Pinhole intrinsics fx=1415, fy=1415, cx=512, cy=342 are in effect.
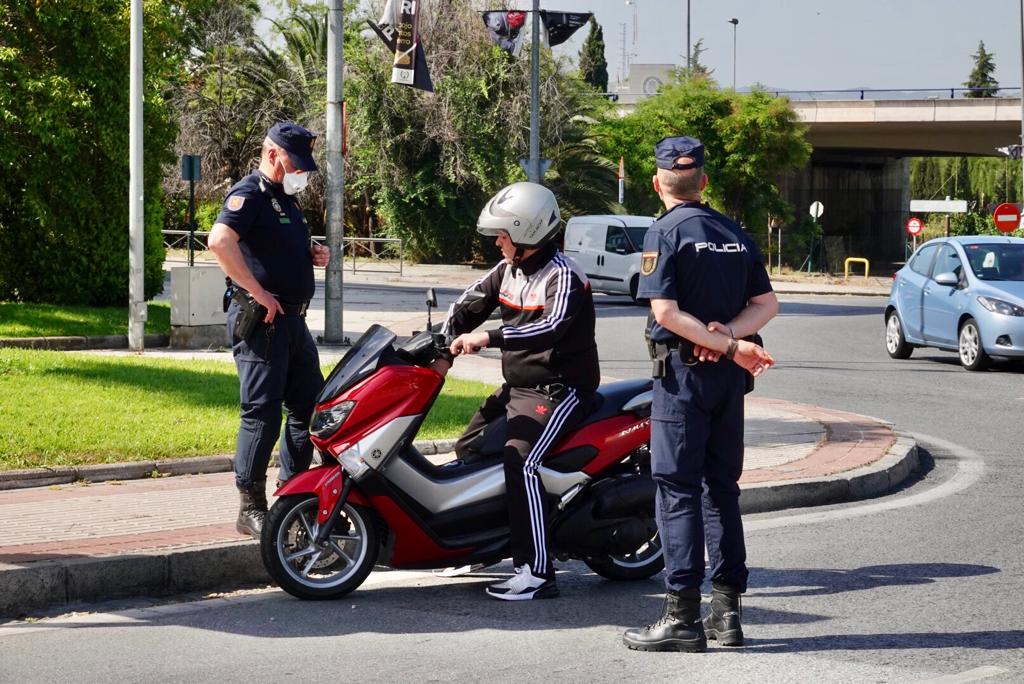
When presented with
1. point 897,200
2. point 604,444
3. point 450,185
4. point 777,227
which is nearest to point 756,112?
point 777,227

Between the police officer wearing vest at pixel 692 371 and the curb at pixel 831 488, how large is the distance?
260cm

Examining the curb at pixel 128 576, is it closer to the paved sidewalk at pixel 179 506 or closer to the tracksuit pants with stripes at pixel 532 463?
the paved sidewalk at pixel 179 506

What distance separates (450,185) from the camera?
4347cm

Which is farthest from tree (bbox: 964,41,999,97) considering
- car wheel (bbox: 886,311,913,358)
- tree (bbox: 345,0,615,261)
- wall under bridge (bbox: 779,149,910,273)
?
car wheel (bbox: 886,311,913,358)

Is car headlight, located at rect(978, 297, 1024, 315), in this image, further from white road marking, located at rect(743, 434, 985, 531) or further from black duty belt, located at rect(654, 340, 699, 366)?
black duty belt, located at rect(654, 340, 699, 366)

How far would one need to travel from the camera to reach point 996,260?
17.0m

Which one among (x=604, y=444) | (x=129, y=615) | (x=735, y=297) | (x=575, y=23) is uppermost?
(x=575, y=23)

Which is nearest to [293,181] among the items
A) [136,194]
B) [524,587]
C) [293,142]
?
[293,142]

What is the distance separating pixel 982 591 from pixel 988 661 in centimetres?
118

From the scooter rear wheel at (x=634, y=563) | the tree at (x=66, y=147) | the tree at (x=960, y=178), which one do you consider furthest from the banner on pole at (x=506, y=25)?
the tree at (x=960, y=178)

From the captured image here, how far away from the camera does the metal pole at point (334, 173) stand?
17.4 m

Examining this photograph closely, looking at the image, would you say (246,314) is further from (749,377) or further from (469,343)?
(749,377)

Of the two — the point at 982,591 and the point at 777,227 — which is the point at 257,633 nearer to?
the point at 982,591

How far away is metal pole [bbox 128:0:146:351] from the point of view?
17.1 metres
